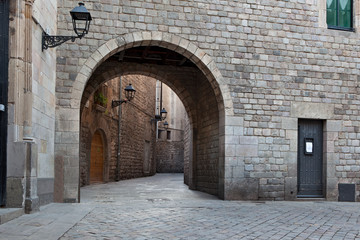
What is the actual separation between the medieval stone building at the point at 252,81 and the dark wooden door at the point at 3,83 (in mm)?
1461

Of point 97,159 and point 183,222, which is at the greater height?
point 97,159

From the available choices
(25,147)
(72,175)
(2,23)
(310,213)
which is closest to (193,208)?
(310,213)

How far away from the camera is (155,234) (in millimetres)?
4680

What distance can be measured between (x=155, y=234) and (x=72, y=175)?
3764 millimetres

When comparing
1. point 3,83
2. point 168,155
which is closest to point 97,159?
point 3,83

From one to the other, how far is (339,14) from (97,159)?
9.19 metres

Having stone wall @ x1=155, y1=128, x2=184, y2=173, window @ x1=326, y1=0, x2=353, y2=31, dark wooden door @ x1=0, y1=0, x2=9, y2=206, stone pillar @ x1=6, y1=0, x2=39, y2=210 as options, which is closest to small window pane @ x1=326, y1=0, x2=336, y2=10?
window @ x1=326, y1=0, x2=353, y2=31

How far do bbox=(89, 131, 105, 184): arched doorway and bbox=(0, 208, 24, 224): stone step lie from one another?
829 centimetres

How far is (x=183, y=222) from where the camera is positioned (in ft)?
18.3

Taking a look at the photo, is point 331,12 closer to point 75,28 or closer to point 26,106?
point 75,28

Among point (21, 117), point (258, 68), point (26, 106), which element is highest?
point (258, 68)

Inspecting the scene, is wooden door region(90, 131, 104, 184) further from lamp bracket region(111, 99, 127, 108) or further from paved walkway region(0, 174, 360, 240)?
paved walkway region(0, 174, 360, 240)

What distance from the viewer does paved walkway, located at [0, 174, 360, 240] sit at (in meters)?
4.66

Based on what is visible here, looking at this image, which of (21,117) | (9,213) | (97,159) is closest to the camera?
(9,213)
